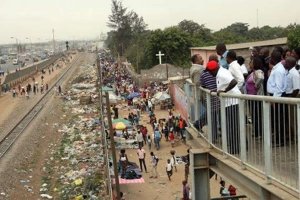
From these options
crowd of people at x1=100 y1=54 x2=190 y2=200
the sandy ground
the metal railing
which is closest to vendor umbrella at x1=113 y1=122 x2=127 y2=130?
crowd of people at x1=100 y1=54 x2=190 y2=200

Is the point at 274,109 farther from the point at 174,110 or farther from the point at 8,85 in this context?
the point at 8,85

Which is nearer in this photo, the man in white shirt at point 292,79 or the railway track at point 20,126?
the man in white shirt at point 292,79

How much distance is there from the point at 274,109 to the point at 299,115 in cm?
64

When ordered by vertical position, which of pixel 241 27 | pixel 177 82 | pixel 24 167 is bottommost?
pixel 24 167

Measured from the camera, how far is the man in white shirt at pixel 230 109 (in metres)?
6.02

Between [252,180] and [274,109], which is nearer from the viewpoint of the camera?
[274,109]

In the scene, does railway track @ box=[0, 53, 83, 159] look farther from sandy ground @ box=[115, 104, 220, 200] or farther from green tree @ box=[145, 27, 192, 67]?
green tree @ box=[145, 27, 192, 67]

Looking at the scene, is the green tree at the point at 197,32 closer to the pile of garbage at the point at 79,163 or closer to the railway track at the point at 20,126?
the railway track at the point at 20,126

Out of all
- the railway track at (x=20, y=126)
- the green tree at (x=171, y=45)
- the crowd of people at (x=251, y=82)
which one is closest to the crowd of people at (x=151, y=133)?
the railway track at (x=20, y=126)

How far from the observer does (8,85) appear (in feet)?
216

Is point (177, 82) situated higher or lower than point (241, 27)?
lower

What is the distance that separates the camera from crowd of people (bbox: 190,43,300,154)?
5.63 m

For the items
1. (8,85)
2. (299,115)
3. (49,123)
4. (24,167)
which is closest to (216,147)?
(299,115)

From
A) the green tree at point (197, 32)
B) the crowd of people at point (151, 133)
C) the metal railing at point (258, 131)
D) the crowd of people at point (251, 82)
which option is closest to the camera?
the metal railing at point (258, 131)
